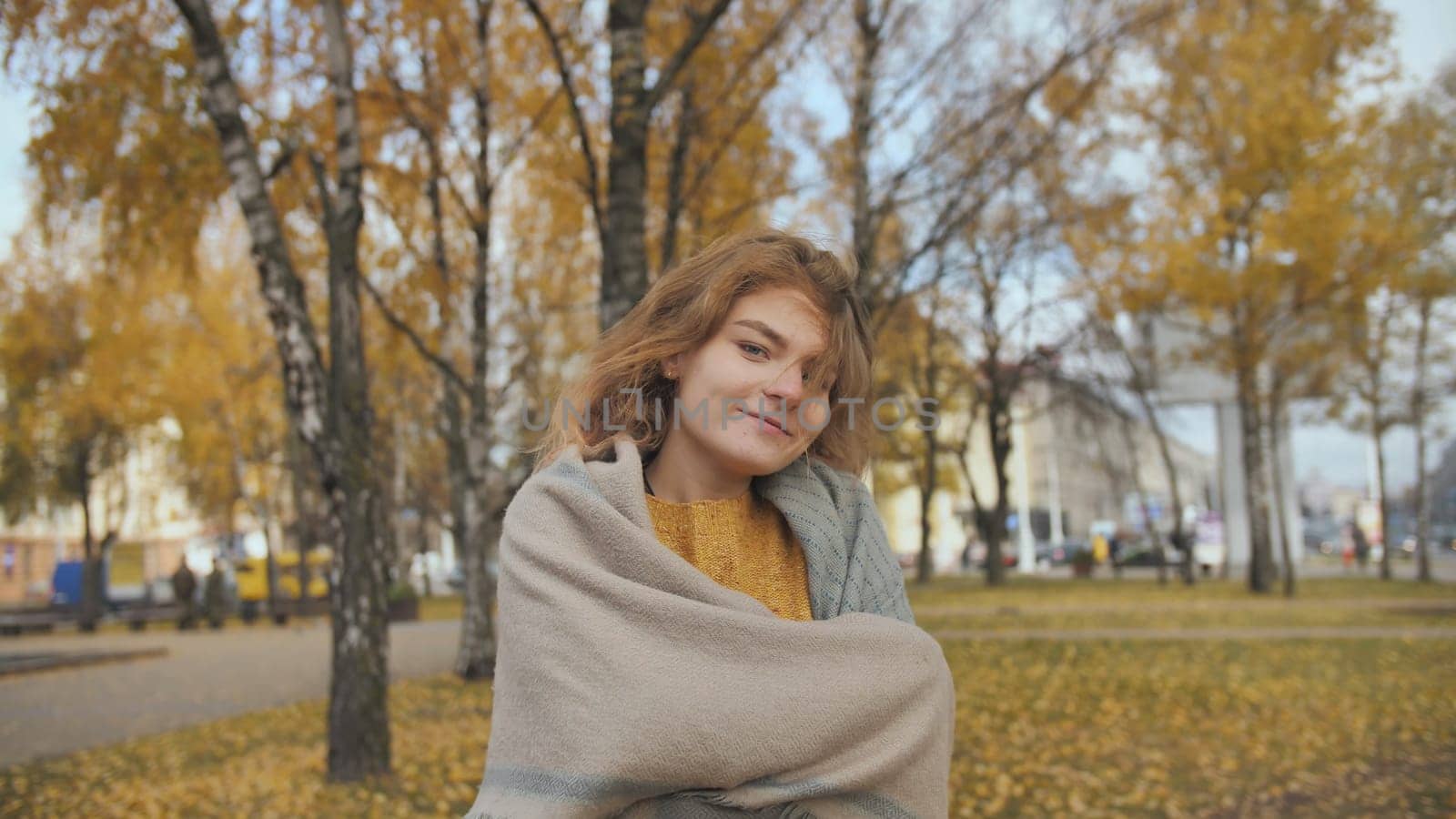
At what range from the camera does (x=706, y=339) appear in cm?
208

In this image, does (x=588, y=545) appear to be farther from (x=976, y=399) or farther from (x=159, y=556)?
(x=159, y=556)

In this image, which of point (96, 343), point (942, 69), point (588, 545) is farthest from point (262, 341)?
point (588, 545)

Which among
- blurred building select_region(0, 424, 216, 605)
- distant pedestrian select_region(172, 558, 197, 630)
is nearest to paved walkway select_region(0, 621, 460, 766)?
distant pedestrian select_region(172, 558, 197, 630)

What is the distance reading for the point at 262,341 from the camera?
27844 mm

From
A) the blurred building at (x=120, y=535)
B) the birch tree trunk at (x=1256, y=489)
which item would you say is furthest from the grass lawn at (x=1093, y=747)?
the blurred building at (x=120, y=535)

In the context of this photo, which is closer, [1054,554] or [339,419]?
[339,419]

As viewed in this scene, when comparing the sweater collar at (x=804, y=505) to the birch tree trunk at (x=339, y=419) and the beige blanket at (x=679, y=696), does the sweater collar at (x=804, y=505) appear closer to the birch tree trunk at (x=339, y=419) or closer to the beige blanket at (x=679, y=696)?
the beige blanket at (x=679, y=696)

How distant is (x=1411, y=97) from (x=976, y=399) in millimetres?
12688

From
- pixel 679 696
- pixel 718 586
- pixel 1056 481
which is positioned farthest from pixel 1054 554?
pixel 679 696

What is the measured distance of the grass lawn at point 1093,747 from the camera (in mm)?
6492

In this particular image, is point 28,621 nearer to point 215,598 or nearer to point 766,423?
point 215,598

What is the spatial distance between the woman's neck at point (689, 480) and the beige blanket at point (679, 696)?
0.20 m

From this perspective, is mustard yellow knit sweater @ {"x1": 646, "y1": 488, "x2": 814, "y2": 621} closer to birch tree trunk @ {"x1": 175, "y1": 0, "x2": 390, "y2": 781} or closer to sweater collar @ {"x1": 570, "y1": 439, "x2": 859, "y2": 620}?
sweater collar @ {"x1": 570, "y1": 439, "x2": 859, "y2": 620}

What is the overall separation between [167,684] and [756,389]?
14364mm
